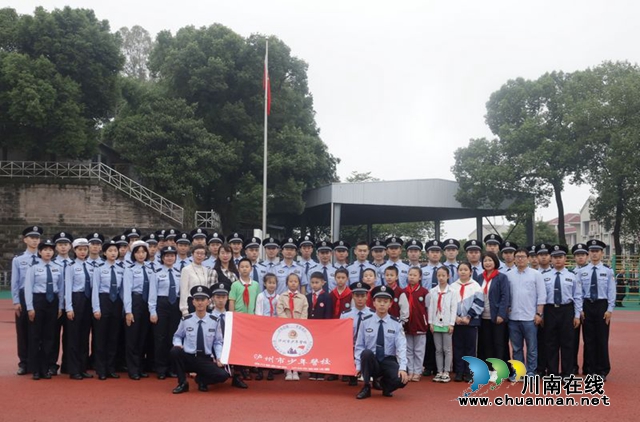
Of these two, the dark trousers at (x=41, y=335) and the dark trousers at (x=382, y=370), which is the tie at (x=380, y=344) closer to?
the dark trousers at (x=382, y=370)

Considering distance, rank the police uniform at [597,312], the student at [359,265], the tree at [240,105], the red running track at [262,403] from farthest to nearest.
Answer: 1. the tree at [240,105]
2. the student at [359,265]
3. the police uniform at [597,312]
4. the red running track at [262,403]

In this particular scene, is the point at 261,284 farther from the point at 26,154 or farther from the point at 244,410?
the point at 26,154

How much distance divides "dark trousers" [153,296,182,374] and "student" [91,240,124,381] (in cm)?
56

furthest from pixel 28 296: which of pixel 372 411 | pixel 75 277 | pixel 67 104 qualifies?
pixel 67 104

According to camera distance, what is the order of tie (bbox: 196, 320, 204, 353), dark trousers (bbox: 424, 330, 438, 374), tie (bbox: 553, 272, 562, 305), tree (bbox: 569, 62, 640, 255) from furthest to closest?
tree (bbox: 569, 62, 640, 255)
dark trousers (bbox: 424, 330, 438, 374)
tie (bbox: 553, 272, 562, 305)
tie (bbox: 196, 320, 204, 353)

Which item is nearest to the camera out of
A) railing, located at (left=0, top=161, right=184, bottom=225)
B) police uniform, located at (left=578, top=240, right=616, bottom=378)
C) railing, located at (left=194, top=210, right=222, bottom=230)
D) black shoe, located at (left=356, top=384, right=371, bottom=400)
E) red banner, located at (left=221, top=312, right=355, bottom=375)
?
black shoe, located at (left=356, top=384, right=371, bottom=400)

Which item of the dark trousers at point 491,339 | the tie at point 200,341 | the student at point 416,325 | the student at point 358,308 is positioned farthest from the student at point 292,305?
the dark trousers at point 491,339

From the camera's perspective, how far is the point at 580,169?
35.3 m

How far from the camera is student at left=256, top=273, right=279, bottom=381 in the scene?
28.9 ft

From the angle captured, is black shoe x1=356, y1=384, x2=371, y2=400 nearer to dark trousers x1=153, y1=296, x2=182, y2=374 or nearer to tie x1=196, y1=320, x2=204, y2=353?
tie x1=196, y1=320, x2=204, y2=353

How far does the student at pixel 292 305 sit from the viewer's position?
28.7ft

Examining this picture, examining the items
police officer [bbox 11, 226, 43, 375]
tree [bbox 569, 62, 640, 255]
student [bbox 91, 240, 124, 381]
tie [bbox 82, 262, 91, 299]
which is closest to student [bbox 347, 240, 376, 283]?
student [bbox 91, 240, 124, 381]

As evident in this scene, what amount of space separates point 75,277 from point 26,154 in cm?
2627

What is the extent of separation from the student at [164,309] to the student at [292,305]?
143cm
